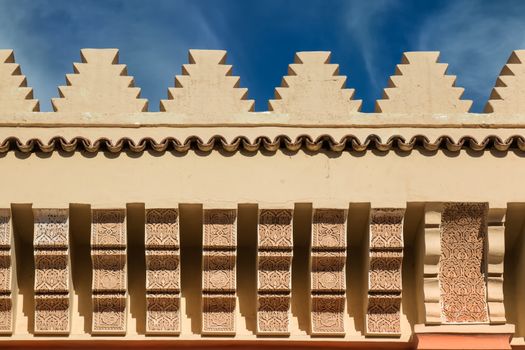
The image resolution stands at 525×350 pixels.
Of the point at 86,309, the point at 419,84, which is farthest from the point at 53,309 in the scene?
the point at 419,84

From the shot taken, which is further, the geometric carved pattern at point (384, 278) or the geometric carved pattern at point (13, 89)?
the geometric carved pattern at point (13, 89)

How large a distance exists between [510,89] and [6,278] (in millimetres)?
3440

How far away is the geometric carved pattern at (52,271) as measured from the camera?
31.5ft

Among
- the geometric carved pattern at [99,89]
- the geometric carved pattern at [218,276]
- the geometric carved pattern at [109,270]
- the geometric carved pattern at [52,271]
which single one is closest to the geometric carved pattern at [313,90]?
the geometric carved pattern at [218,276]

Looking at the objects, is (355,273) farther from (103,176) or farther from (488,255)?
(103,176)

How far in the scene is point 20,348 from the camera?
379 inches

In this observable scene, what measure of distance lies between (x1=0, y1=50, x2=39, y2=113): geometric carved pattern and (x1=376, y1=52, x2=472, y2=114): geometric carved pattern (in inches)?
88.4

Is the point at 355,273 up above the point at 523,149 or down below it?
below

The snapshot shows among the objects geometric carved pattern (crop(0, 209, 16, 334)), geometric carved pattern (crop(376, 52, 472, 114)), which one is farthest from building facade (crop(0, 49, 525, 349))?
geometric carved pattern (crop(376, 52, 472, 114))

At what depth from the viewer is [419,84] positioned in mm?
9922

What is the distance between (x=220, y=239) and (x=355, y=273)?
92 cm

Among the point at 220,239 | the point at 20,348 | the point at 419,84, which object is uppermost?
the point at 419,84

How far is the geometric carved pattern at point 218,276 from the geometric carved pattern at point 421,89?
1.23 meters

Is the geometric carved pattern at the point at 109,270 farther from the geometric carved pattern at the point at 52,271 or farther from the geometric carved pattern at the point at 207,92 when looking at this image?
the geometric carved pattern at the point at 207,92
